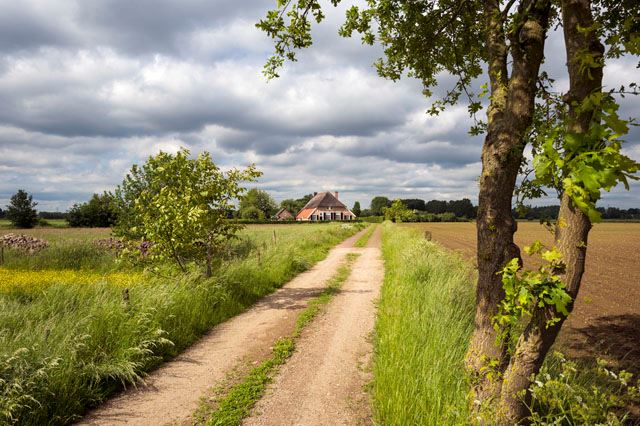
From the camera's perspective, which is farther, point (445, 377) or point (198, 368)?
point (198, 368)

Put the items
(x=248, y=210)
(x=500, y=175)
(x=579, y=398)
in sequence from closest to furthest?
(x=579, y=398) → (x=500, y=175) → (x=248, y=210)

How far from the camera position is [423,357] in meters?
5.06

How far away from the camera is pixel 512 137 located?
407cm

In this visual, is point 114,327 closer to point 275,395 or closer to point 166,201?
point 275,395

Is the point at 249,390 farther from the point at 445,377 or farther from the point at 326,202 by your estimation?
the point at 326,202

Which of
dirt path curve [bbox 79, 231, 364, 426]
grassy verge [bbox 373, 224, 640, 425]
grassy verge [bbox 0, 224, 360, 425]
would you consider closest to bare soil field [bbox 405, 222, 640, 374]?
grassy verge [bbox 373, 224, 640, 425]

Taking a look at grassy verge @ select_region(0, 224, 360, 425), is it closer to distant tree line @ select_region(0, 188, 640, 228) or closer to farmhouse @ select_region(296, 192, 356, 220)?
distant tree line @ select_region(0, 188, 640, 228)

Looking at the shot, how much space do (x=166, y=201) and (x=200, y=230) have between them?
129 centimetres

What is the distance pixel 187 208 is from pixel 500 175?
27.5 feet

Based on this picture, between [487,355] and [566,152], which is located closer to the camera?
[566,152]

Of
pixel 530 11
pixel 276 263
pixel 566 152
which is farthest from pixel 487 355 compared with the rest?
pixel 276 263

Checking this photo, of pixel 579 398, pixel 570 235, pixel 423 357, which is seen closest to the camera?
pixel 579 398

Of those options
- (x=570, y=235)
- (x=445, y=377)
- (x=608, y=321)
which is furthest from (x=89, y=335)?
(x=608, y=321)

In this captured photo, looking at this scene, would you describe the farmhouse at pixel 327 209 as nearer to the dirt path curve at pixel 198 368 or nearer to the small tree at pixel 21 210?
the small tree at pixel 21 210
